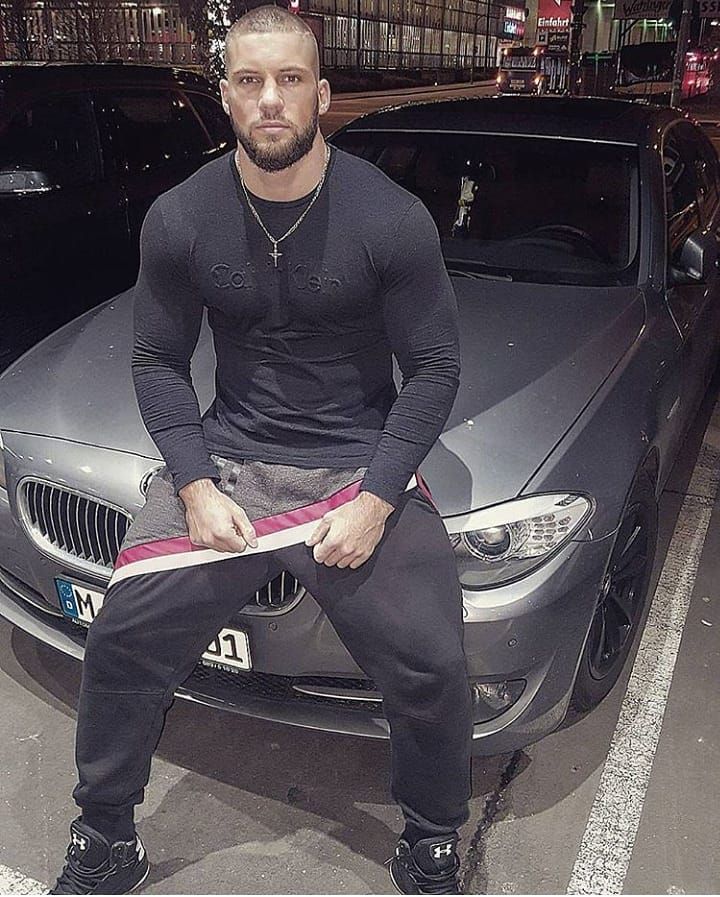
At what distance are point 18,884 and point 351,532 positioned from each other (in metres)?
1.12

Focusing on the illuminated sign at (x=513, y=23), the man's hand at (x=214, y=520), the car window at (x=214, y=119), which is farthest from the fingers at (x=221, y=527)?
the illuminated sign at (x=513, y=23)

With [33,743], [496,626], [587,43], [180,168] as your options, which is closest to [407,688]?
[496,626]

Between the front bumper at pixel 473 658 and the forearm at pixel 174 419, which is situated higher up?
the forearm at pixel 174 419

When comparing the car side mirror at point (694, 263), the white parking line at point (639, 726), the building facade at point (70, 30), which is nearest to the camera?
the white parking line at point (639, 726)

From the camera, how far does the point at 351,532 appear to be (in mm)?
1818

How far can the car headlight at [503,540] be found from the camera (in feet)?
6.85

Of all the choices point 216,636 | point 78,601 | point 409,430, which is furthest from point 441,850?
point 78,601

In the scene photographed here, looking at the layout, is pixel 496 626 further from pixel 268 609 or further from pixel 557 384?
pixel 557 384

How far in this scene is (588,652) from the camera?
240 cm

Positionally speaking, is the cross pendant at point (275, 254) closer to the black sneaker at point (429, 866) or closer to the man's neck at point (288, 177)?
the man's neck at point (288, 177)

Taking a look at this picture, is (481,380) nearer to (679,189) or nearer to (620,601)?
(620,601)

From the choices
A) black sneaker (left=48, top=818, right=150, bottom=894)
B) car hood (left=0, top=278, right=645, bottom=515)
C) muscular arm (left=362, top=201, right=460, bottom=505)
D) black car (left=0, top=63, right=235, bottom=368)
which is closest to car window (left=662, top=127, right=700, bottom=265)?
car hood (left=0, top=278, right=645, bottom=515)

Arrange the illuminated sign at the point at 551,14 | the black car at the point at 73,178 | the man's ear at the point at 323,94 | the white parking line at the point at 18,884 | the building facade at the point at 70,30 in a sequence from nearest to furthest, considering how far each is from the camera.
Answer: the man's ear at the point at 323,94 → the white parking line at the point at 18,884 → the black car at the point at 73,178 → the building facade at the point at 70,30 → the illuminated sign at the point at 551,14

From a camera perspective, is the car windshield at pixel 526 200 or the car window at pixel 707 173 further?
the car window at pixel 707 173
